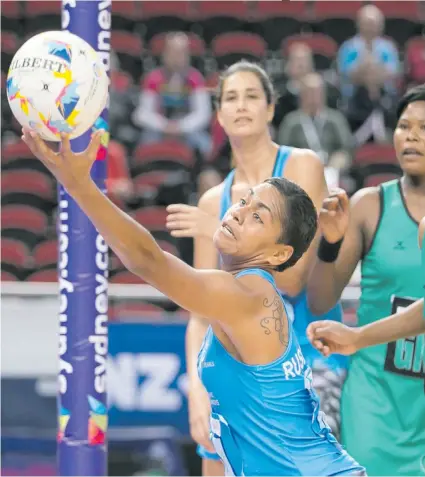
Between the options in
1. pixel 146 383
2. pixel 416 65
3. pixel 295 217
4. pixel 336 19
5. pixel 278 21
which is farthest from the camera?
pixel 336 19

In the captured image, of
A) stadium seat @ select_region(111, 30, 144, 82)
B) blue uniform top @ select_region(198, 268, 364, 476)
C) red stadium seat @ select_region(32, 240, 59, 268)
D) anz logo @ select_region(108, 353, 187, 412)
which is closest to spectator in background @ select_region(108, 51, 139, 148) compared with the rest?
stadium seat @ select_region(111, 30, 144, 82)

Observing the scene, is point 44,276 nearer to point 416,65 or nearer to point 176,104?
point 176,104

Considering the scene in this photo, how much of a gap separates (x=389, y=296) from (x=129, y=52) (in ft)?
22.2

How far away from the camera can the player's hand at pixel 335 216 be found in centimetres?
391

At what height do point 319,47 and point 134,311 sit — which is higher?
point 319,47

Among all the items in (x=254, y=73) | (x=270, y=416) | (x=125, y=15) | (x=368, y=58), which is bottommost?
(x=270, y=416)

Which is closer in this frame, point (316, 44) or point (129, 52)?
point (129, 52)

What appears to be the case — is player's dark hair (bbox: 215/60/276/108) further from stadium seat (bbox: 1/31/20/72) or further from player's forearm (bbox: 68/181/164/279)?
stadium seat (bbox: 1/31/20/72)

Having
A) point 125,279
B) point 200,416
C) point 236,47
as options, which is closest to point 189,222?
point 200,416

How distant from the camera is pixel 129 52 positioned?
409 inches

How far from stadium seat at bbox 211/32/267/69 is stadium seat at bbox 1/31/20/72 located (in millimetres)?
2014

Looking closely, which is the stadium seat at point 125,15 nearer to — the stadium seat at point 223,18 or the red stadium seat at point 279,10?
the stadium seat at point 223,18

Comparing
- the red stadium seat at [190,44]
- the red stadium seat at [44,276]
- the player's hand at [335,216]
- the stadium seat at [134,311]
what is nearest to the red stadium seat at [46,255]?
the red stadium seat at [44,276]

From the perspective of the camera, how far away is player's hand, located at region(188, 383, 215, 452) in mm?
4195
